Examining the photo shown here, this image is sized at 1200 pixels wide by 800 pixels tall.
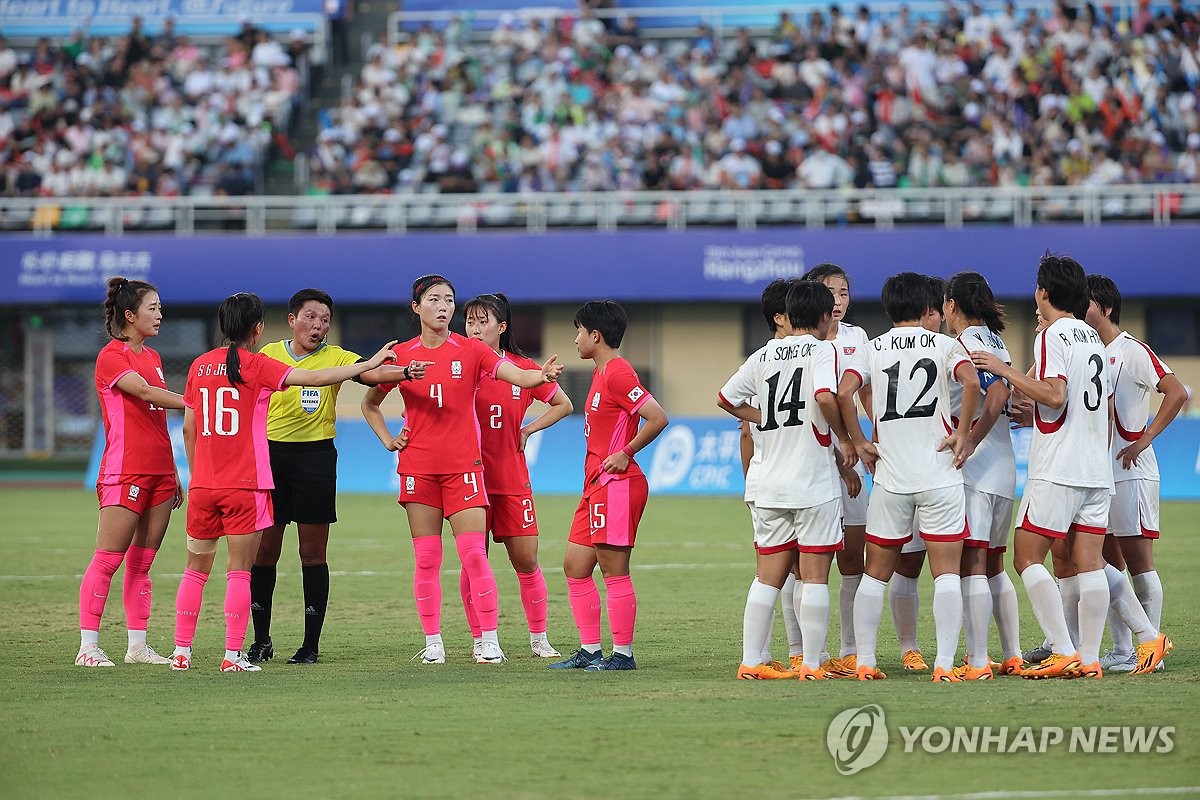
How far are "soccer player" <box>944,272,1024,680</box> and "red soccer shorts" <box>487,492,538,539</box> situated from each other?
2721 mm

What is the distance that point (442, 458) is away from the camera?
8891 mm

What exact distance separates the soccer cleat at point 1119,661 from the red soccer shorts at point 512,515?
11.2 feet

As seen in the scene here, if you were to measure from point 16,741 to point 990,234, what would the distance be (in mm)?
22386

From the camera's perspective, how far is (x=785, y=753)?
6.18 m

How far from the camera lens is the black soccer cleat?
9.00 m

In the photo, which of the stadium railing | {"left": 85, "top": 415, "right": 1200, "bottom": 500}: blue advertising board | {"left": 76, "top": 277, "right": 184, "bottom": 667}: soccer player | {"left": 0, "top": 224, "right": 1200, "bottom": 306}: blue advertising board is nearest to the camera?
{"left": 76, "top": 277, "right": 184, "bottom": 667}: soccer player

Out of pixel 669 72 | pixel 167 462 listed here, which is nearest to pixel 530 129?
pixel 669 72

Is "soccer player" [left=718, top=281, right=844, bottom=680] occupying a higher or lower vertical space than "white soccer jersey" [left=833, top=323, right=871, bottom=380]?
lower

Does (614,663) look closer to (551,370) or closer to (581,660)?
(581,660)

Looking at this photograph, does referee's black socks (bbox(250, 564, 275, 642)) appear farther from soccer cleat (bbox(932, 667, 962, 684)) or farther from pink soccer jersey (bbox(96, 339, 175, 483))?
soccer cleat (bbox(932, 667, 962, 684))

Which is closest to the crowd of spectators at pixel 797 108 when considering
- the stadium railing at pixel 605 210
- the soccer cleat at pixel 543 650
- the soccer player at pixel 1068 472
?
the stadium railing at pixel 605 210

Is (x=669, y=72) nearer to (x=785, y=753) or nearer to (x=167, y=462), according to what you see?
(x=167, y=462)

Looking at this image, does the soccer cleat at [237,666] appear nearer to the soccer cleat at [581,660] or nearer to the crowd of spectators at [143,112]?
the soccer cleat at [581,660]

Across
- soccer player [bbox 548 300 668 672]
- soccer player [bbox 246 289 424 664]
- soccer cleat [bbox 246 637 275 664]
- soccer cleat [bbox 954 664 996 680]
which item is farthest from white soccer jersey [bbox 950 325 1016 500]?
soccer cleat [bbox 246 637 275 664]
